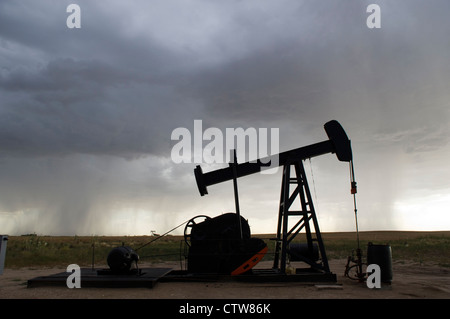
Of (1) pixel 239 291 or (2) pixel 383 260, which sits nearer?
(1) pixel 239 291

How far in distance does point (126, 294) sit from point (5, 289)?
10.7 feet

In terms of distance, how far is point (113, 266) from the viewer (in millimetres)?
9078

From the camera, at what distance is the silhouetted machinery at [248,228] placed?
9.12 metres

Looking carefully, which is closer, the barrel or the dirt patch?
the dirt patch

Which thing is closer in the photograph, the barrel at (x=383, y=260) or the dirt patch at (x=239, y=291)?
the dirt patch at (x=239, y=291)

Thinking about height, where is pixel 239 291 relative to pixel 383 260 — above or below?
below

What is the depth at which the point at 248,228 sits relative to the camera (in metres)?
9.41

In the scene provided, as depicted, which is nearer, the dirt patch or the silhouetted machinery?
the dirt patch

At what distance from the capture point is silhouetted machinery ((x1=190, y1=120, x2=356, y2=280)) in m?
9.12

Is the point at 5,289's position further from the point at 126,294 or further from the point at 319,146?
the point at 319,146

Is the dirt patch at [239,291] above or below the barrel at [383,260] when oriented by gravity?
below

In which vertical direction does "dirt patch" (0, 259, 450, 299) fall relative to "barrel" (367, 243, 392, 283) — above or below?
below
